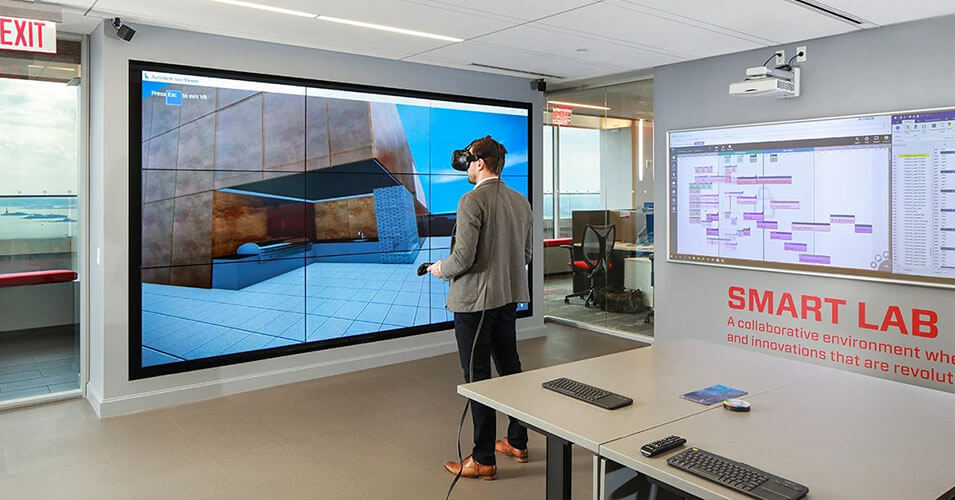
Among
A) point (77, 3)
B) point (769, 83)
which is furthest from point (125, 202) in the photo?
point (769, 83)

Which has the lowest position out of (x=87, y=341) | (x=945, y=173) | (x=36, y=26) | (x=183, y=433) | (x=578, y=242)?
(x=183, y=433)

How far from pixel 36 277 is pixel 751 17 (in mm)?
5231

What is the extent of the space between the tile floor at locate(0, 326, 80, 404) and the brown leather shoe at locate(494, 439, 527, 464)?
10.8 feet

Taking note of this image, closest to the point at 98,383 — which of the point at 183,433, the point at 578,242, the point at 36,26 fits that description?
the point at 183,433

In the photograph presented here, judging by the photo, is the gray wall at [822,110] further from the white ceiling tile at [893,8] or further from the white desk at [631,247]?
the white desk at [631,247]

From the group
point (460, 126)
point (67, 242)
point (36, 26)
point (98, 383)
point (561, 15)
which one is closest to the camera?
point (36, 26)

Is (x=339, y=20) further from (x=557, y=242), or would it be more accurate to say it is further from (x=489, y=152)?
(x=557, y=242)

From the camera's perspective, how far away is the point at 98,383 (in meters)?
4.48

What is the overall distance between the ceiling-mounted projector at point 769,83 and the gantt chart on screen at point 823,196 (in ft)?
0.90

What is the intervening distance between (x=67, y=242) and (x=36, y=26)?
7.79 feet

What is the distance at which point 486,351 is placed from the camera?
3.32m

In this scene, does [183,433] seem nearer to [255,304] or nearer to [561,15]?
[255,304]

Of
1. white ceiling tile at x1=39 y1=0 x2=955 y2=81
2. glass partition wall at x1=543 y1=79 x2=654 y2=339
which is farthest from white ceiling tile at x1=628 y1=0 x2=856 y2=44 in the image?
glass partition wall at x1=543 y1=79 x2=654 y2=339

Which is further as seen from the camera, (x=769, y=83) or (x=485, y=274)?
(x=769, y=83)
